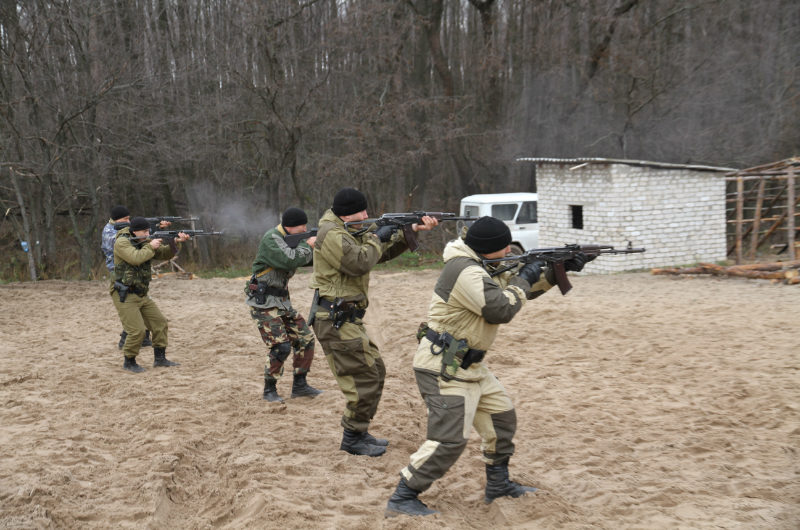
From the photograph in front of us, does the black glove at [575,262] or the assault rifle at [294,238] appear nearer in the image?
the black glove at [575,262]

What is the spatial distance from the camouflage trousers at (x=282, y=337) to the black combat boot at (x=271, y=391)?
2.7 inches

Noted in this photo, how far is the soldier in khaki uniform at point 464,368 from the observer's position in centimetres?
436

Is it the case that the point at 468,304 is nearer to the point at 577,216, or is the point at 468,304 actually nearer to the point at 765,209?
the point at 577,216

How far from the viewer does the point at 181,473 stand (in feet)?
17.5

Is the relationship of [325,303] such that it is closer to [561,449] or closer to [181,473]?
[181,473]

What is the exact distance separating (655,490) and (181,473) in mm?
3363

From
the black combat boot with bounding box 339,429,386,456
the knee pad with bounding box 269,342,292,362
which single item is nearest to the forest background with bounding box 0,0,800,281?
the knee pad with bounding box 269,342,292,362

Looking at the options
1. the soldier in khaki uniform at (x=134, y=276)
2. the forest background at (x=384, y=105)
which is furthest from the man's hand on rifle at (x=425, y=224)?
the forest background at (x=384, y=105)

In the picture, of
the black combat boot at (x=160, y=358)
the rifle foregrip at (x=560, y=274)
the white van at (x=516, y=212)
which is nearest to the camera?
the rifle foregrip at (x=560, y=274)

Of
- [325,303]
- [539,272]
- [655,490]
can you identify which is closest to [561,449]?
[655,490]

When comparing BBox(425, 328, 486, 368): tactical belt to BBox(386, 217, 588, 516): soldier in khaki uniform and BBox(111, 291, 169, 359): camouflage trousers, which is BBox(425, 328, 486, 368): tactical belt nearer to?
BBox(386, 217, 588, 516): soldier in khaki uniform

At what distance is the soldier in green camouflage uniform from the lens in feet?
21.7

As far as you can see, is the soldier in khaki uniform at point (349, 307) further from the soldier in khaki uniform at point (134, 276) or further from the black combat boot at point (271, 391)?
the soldier in khaki uniform at point (134, 276)

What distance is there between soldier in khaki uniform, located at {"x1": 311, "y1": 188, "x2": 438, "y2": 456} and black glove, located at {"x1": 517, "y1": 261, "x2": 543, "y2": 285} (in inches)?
43.3
